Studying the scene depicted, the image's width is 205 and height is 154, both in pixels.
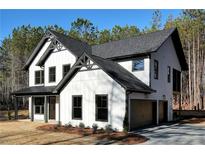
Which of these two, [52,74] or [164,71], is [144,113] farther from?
[52,74]

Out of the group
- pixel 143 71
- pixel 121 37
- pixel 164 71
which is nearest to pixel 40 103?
pixel 143 71

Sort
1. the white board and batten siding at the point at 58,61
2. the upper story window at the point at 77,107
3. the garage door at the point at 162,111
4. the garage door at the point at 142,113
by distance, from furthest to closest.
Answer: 1. the garage door at the point at 162,111
2. the white board and batten siding at the point at 58,61
3. the upper story window at the point at 77,107
4. the garage door at the point at 142,113

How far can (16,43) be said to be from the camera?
4725 centimetres

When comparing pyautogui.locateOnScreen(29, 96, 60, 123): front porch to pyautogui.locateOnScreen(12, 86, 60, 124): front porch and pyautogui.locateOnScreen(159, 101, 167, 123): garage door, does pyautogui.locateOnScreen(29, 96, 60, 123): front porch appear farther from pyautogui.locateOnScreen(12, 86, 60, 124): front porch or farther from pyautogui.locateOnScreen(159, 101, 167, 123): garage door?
pyautogui.locateOnScreen(159, 101, 167, 123): garage door

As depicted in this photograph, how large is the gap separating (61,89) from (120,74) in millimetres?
4798

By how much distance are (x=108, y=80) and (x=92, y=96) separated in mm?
1742

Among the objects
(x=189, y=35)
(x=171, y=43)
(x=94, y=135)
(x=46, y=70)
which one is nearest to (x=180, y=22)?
Answer: (x=189, y=35)

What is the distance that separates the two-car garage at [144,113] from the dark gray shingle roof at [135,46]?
396cm

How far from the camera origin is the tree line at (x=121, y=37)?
4031cm

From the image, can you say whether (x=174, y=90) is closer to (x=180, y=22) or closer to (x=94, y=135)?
(x=94, y=135)

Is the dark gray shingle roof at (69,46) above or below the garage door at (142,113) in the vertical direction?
above

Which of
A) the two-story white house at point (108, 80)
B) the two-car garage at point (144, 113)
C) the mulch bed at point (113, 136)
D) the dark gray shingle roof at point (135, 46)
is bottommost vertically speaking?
the mulch bed at point (113, 136)

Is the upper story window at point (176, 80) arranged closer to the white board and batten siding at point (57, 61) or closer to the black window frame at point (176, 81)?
the black window frame at point (176, 81)

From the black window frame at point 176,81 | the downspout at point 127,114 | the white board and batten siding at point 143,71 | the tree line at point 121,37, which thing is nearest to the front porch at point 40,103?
the white board and batten siding at point 143,71
